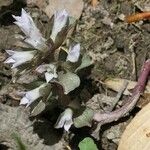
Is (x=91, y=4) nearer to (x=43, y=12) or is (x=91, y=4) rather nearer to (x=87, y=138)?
(x=43, y=12)

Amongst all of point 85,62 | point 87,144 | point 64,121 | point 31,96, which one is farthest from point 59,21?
point 87,144

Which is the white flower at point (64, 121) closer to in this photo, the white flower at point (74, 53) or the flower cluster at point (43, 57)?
the flower cluster at point (43, 57)

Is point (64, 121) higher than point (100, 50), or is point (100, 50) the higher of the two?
point (100, 50)

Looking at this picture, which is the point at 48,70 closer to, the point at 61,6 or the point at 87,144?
the point at 87,144

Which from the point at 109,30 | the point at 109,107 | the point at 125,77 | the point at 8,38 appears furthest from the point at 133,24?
the point at 8,38

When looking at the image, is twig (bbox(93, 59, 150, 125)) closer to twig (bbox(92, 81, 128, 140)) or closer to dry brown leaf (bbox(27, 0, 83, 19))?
twig (bbox(92, 81, 128, 140))

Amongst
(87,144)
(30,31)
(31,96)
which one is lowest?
(87,144)
